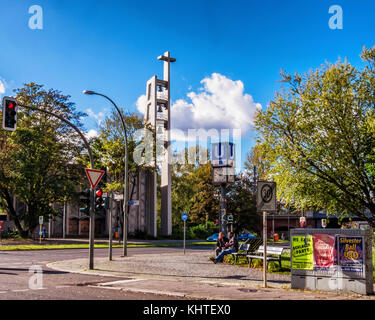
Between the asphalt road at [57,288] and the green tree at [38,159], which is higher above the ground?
the green tree at [38,159]

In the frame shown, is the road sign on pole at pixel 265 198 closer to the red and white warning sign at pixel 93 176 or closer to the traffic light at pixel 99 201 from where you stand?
the red and white warning sign at pixel 93 176

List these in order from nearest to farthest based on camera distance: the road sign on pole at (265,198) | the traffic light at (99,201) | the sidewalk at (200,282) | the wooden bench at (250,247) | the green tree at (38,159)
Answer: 1. the sidewalk at (200,282)
2. the road sign on pole at (265,198)
3. the traffic light at (99,201)
4. the wooden bench at (250,247)
5. the green tree at (38,159)

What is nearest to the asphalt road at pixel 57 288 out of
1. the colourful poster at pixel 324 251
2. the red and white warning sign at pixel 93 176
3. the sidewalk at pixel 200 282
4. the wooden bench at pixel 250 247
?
the sidewalk at pixel 200 282

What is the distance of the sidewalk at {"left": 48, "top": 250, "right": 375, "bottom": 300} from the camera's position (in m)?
10.3

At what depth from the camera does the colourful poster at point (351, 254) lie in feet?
34.4

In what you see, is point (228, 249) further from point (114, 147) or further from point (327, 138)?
point (114, 147)

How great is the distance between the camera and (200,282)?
1301 centimetres

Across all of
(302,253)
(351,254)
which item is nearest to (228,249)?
(302,253)

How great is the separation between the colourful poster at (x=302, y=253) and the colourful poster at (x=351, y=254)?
2.53ft

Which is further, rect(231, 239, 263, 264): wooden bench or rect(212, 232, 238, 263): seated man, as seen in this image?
rect(212, 232, 238, 263): seated man

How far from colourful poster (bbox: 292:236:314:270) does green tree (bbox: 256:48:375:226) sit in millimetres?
8576

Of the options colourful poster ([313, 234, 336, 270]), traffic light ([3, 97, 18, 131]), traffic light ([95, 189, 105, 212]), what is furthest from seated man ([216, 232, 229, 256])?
traffic light ([3, 97, 18, 131])

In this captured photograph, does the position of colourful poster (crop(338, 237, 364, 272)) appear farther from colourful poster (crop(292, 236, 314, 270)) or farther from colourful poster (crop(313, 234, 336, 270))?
colourful poster (crop(292, 236, 314, 270))
